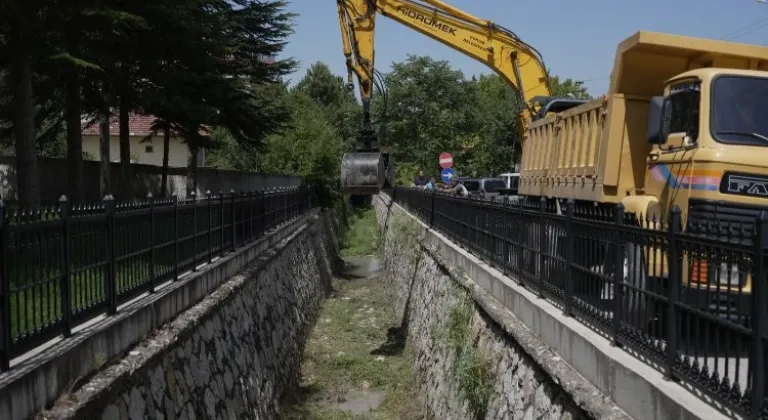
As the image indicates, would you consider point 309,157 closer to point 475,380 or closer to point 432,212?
point 432,212

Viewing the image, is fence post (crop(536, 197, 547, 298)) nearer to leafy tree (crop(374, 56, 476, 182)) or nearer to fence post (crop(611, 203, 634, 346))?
fence post (crop(611, 203, 634, 346))

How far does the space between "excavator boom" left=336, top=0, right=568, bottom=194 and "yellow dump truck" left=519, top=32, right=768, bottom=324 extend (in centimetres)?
788

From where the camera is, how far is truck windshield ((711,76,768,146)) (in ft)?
22.2

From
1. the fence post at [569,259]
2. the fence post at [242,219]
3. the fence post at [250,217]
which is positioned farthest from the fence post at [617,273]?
the fence post at [250,217]

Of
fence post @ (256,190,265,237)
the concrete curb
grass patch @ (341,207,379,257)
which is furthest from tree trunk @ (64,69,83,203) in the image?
grass patch @ (341,207,379,257)

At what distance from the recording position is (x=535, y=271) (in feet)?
27.3

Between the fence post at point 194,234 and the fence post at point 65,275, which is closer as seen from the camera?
the fence post at point 65,275

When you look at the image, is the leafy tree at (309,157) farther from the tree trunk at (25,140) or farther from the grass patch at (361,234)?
the tree trunk at (25,140)

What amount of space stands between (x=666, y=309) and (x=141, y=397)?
4276mm

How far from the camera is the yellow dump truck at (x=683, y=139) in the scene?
6.38 metres

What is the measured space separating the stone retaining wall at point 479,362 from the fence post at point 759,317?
117cm

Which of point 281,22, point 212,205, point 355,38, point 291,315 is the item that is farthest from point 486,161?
point 212,205

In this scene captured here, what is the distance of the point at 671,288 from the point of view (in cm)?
491

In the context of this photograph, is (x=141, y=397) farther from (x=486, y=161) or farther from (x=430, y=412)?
(x=486, y=161)
